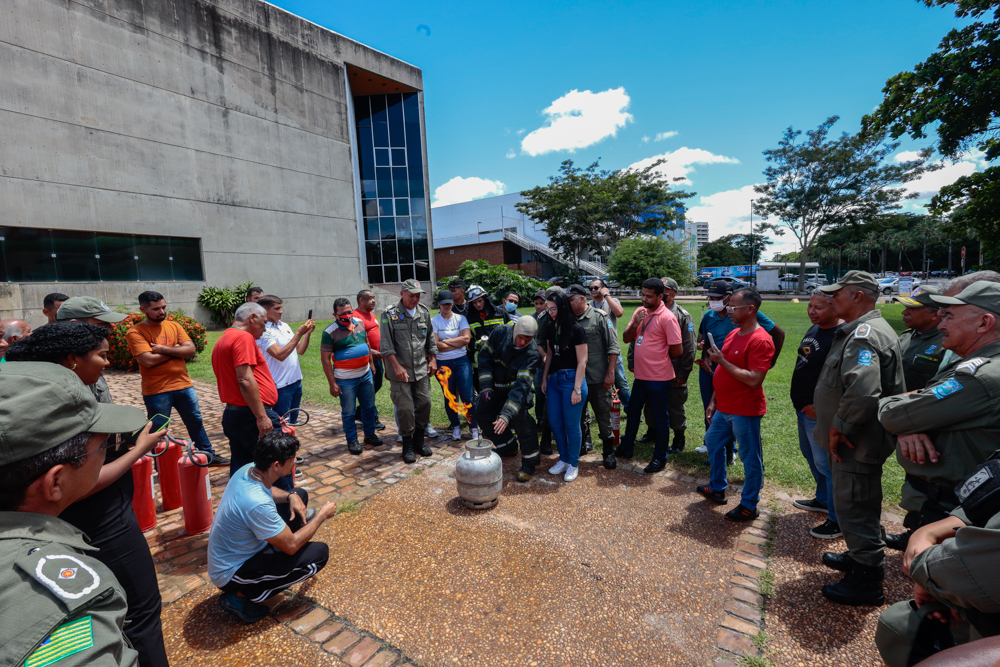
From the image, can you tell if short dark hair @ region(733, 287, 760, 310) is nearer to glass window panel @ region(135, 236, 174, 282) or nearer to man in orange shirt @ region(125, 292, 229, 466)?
man in orange shirt @ region(125, 292, 229, 466)

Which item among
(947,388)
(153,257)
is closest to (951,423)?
(947,388)

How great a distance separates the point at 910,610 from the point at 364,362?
559 centimetres

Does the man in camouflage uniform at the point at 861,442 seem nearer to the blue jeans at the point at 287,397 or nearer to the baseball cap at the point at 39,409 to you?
the baseball cap at the point at 39,409

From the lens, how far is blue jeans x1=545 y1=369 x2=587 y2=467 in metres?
5.09

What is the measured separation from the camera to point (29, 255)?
1459cm

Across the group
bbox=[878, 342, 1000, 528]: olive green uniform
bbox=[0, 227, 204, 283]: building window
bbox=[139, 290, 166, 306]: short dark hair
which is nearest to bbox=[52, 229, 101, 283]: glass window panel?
bbox=[0, 227, 204, 283]: building window

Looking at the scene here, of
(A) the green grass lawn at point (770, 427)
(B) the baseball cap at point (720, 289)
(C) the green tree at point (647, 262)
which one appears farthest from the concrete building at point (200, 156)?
(B) the baseball cap at point (720, 289)

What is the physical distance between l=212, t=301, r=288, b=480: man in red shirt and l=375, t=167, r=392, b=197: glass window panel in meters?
23.0

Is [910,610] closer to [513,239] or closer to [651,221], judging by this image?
[651,221]

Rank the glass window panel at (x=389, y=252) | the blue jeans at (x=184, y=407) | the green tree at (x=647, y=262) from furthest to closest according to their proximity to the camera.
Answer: the green tree at (x=647, y=262), the glass window panel at (x=389, y=252), the blue jeans at (x=184, y=407)

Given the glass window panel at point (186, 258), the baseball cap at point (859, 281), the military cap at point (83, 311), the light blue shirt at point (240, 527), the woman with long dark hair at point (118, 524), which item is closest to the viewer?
the woman with long dark hair at point (118, 524)

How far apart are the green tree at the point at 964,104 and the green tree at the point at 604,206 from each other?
19.6m

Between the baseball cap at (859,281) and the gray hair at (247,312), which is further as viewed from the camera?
the gray hair at (247,312)

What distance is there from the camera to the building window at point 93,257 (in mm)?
14406
